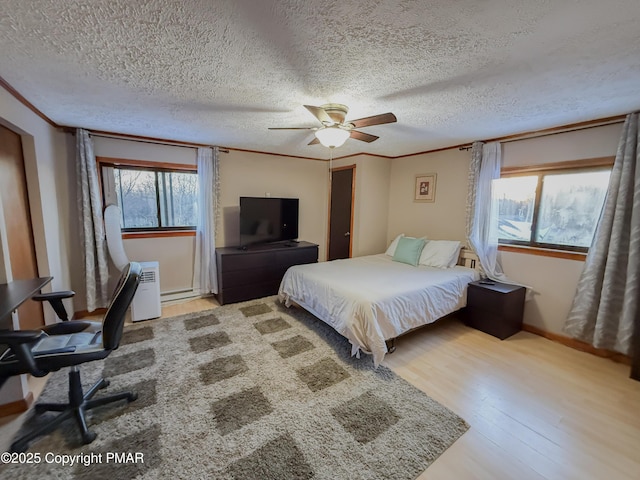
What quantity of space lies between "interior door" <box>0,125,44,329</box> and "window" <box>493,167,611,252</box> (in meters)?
4.87

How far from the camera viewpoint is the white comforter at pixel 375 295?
2.32 m

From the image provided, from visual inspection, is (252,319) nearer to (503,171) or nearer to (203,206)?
(203,206)

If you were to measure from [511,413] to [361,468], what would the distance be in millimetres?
1230

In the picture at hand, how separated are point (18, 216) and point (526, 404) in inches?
174

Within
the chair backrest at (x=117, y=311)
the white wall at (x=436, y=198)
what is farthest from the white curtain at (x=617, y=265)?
the chair backrest at (x=117, y=311)

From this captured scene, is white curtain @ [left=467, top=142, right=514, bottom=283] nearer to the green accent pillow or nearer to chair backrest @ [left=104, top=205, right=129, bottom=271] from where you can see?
the green accent pillow

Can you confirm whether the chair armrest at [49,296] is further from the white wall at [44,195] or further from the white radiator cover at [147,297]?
the white radiator cover at [147,297]

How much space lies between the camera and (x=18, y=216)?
7.38 ft

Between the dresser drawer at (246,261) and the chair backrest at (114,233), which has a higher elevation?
the chair backrest at (114,233)

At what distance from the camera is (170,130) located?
311cm

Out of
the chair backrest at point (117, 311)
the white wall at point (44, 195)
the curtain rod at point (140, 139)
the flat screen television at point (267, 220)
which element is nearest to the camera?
the chair backrest at point (117, 311)

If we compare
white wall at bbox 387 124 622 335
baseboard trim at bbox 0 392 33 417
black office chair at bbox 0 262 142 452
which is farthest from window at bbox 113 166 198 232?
white wall at bbox 387 124 622 335

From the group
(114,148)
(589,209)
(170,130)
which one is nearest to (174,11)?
(170,130)

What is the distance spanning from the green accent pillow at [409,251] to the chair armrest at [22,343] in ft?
12.0
